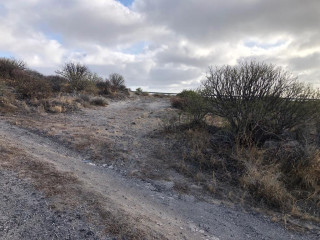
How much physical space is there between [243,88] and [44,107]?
810cm

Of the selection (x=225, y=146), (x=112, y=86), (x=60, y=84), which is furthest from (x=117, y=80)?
(x=225, y=146)

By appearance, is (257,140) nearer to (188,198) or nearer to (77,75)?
(188,198)

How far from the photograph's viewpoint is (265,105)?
23.2ft

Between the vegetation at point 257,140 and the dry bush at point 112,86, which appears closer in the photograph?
the vegetation at point 257,140

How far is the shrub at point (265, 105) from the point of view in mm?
7035

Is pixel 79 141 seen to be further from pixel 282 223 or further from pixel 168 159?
pixel 282 223

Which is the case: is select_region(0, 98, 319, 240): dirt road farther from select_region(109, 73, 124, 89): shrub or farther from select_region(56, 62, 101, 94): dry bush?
select_region(109, 73, 124, 89): shrub

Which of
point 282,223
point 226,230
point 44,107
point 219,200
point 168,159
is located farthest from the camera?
point 44,107

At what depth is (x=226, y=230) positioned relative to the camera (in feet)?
12.1

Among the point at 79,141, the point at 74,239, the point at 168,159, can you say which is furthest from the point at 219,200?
the point at 79,141

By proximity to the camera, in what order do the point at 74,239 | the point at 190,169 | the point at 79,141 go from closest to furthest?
the point at 74,239, the point at 190,169, the point at 79,141

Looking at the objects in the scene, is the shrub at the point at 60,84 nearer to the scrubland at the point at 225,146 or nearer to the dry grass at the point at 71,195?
the scrubland at the point at 225,146

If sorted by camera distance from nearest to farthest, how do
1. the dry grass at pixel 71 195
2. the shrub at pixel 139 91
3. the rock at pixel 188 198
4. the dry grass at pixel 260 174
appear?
the dry grass at pixel 71 195 < the rock at pixel 188 198 < the dry grass at pixel 260 174 < the shrub at pixel 139 91

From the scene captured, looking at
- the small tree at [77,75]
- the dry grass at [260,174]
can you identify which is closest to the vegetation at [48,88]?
the small tree at [77,75]
